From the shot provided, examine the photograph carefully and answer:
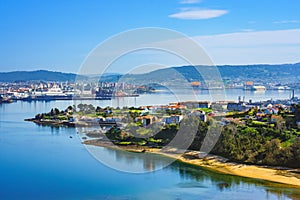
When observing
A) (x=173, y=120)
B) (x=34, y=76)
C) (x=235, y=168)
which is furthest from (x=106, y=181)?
(x=34, y=76)

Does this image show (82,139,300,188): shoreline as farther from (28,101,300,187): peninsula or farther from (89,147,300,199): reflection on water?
(89,147,300,199): reflection on water

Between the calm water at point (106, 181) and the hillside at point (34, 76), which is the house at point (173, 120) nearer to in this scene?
the calm water at point (106, 181)

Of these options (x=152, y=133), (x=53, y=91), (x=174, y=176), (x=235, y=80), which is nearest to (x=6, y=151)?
(x=152, y=133)

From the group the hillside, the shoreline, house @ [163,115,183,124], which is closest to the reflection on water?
the shoreline

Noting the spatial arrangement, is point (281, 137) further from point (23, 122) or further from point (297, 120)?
point (23, 122)

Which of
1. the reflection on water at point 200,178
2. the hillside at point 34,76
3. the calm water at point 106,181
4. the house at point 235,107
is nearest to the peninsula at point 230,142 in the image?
the reflection on water at point 200,178

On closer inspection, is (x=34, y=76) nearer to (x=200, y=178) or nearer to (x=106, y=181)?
(x=106, y=181)
